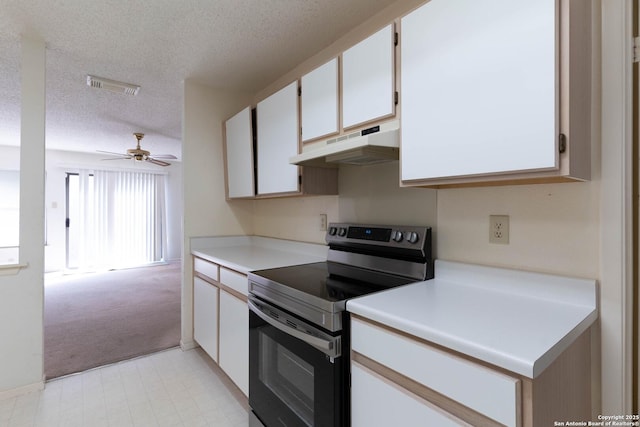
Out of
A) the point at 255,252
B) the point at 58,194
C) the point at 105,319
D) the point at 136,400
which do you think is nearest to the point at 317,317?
the point at 255,252

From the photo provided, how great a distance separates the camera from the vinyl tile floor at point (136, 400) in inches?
72.1

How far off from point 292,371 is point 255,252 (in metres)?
1.32

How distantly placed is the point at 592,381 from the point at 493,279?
1.43 ft

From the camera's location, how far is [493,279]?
1.32 m

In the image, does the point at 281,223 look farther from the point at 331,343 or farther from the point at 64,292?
the point at 64,292

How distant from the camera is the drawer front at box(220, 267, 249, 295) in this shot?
1.84m

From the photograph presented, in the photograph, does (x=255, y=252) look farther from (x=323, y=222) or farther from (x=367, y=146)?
(x=367, y=146)

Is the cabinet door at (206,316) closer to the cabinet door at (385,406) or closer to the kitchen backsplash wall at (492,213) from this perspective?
the kitchen backsplash wall at (492,213)

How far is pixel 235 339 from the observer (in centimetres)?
196

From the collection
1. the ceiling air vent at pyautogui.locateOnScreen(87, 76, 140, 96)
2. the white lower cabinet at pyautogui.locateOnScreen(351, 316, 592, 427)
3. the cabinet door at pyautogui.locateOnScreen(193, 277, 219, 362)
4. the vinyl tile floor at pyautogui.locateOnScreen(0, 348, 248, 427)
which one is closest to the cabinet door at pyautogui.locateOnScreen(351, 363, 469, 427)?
the white lower cabinet at pyautogui.locateOnScreen(351, 316, 592, 427)

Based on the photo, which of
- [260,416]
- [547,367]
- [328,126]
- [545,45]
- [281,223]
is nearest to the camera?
[547,367]

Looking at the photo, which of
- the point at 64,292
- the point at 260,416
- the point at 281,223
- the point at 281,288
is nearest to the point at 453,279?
the point at 281,288

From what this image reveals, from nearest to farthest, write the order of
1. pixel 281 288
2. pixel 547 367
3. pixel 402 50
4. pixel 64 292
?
pixel 547 367
pixel 402 50
pixel 281 288
pixel 64 292

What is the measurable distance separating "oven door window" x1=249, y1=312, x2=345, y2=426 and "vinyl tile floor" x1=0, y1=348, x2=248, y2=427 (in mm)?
419
